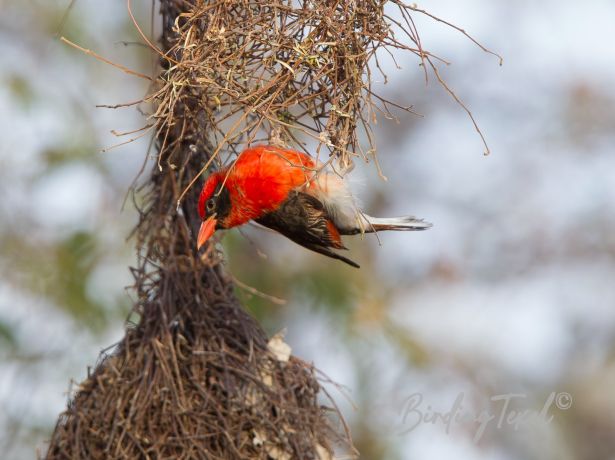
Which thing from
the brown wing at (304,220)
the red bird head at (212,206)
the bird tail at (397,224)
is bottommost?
the bird tail at (397,224)

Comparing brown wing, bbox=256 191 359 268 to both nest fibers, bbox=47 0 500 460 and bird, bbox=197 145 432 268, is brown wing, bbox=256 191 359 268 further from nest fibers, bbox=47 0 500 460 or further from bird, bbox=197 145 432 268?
nest fibers, bbox=47 0 500 460

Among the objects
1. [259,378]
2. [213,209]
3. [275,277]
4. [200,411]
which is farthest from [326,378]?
[275,277]

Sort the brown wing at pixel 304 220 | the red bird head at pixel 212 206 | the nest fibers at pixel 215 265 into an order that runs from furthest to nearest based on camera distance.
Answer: the brown wing at pixel 304 220
the red bird head at pixel 212 206
the nest fibers at pixel 215 265

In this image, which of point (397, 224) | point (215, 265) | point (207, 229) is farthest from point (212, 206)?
point (397, 224)

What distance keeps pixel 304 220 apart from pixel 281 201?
0.09m

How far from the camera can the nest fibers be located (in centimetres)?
→ 258

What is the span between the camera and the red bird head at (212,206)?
2.91 m

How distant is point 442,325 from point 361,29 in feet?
15.0

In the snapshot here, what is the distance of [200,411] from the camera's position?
2.98 m

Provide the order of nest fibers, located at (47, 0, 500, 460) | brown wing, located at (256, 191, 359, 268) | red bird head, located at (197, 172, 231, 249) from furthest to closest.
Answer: brown wing, located at (256, 191, 359, 268)
red bird head, located at (197, 172, 231, 249)
nest fibers, located at (47, 0, 500, 460)

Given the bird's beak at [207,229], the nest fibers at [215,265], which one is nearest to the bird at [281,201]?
the bird's beak at [207,229]

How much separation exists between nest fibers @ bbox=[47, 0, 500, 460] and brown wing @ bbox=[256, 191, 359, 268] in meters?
0.22

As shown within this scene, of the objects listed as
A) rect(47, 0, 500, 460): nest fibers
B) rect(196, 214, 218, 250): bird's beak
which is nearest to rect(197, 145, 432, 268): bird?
rect(196, 214, 218, 250): bird's beak

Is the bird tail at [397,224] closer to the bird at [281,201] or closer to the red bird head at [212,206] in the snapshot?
the bird at [281,201]
